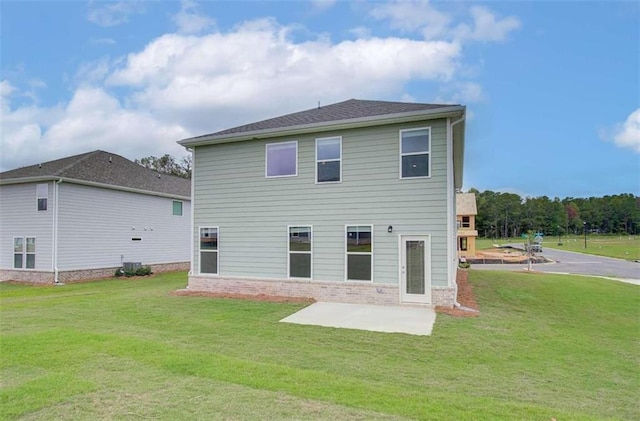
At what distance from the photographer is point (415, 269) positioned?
32.4 feet

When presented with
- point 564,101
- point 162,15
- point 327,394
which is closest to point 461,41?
→ point 564,101

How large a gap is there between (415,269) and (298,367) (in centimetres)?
552

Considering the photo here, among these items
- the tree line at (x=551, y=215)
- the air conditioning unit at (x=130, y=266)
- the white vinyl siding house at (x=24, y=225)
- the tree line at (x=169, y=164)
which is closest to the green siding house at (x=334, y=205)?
the air conditioning unit at (x=130, y=266)

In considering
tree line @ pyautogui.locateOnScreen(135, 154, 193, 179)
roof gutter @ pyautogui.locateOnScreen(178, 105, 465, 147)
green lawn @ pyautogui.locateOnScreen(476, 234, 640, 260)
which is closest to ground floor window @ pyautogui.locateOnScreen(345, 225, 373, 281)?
roof gutter @ pyautogui.locateOnScreen(178, 105, 465, 147)

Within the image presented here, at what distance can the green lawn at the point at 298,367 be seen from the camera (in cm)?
384

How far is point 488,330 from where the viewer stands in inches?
298

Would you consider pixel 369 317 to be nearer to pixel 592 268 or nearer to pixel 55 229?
pixel 55 229

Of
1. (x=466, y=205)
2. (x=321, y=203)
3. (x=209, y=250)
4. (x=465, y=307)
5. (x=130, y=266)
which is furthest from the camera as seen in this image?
(x=466, y=205)

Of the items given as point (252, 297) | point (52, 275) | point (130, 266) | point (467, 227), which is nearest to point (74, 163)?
Result: point (52, 275)

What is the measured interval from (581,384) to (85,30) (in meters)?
18.6

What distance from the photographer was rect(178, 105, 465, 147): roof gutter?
954 cm

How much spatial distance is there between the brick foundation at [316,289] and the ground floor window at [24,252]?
9.20 metres

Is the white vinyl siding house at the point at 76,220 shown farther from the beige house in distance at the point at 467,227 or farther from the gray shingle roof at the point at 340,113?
the beige house in distance at the point at 467,227

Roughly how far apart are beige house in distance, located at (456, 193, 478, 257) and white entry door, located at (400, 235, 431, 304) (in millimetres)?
25372
